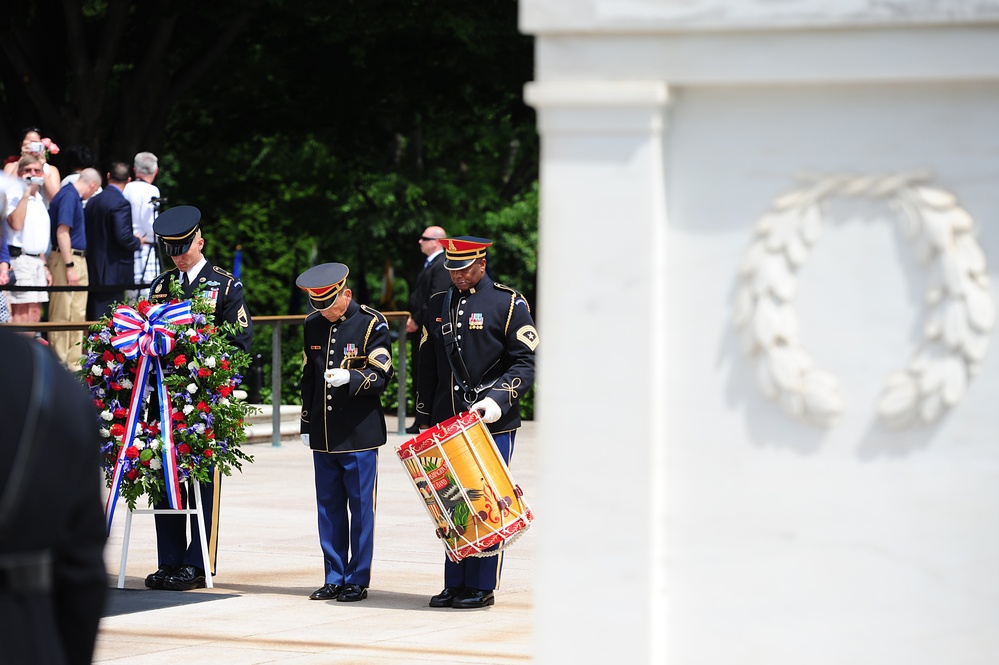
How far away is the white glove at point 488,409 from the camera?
8.84 metres

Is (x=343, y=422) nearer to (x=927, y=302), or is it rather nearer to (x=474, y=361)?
(x=474, y=361)

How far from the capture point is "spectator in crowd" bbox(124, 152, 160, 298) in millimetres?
15812

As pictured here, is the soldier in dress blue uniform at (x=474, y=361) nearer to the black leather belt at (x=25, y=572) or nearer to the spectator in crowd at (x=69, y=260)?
the black leather belt at (x=25, y=572)

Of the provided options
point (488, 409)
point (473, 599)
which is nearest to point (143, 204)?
point (488, 409)

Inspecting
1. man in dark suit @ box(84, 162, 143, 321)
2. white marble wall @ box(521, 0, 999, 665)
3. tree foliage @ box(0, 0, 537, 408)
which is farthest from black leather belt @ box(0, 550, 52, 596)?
tree foliage @ box(0, 0, 537, 408)

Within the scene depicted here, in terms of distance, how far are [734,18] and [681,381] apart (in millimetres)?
853

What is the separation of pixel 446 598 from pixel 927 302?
554 centimetres

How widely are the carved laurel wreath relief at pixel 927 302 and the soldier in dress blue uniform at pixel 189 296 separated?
6.07 meters

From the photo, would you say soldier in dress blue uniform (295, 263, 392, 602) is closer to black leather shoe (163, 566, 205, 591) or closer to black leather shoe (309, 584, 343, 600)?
black leather shoe (309, 584, 343, 600)

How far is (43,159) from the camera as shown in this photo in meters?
14.5

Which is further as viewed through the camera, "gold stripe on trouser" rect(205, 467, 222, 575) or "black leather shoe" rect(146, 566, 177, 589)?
"gold stripe on trouser" rect(205, 467, 222, 575)

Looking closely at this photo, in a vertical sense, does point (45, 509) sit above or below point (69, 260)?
below

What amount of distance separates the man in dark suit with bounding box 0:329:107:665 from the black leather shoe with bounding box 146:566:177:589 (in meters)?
6.43

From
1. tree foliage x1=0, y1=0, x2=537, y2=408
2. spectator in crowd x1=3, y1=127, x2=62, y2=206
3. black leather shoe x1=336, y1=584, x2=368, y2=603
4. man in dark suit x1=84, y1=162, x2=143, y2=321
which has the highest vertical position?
tree foliage x1=0, y1=0, x2=537, y2=408
